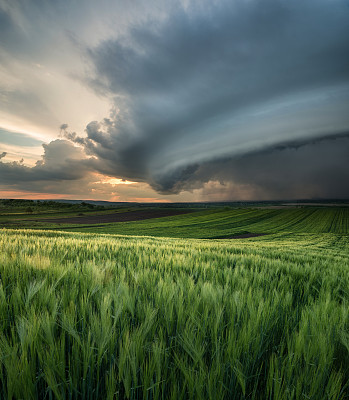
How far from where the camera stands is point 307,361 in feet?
2.73

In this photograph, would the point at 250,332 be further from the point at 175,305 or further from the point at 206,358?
the point at 175,305

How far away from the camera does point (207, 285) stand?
154 cm

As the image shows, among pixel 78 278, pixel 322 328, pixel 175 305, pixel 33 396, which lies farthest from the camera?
pixel 78 278

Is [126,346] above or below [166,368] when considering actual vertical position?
above

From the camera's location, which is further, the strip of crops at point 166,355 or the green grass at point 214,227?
the green grass at point 214,227

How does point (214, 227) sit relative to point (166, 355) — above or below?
below

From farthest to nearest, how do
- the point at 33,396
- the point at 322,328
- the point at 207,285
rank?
the point at 207,285 → the point at 322,328 → the point at 33,396

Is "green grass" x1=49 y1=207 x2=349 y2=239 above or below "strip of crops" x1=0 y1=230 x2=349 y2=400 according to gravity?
below

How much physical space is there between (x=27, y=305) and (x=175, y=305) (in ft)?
2.81

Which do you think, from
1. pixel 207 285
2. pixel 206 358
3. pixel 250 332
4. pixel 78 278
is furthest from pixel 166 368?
pixel 78 278

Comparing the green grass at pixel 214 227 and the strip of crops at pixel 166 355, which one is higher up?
the strip of crops at pixel 166 355

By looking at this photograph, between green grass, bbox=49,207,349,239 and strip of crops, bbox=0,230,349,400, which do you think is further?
green grass, bbox=49,207,349,239

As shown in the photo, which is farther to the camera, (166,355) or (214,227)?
(214,227)

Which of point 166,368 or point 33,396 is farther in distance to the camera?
point 166,368
